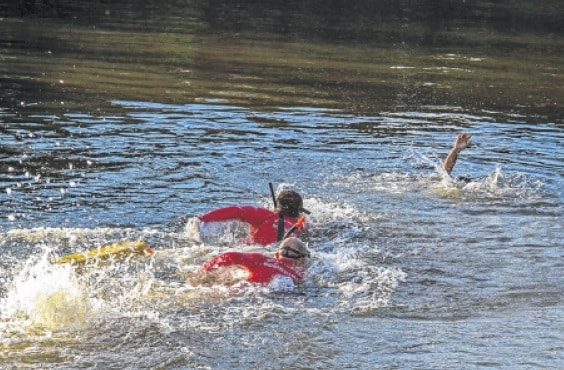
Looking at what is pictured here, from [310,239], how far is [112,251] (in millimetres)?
2198

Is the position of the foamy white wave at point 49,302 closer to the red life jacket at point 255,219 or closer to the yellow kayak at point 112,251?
the yellow kayak at point 112,251

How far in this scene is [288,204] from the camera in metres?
10.5

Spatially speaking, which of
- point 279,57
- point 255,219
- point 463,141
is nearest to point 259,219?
point 255,219

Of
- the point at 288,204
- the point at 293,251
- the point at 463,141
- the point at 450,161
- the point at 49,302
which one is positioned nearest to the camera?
the point at 49,302

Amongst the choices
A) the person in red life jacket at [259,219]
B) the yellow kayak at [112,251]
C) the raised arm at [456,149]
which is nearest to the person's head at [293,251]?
the person in red life jacket at [259,219]

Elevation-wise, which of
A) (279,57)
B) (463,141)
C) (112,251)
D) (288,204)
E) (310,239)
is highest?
(463,141)

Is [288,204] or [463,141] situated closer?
[288,204]

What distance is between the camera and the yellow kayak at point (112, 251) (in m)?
9.31

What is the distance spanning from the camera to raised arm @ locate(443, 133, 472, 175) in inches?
492

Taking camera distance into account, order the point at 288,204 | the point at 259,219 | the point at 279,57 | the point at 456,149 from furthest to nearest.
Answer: the point at 279,57
the point at 456,149
the point at 288,204
the point at 259,219

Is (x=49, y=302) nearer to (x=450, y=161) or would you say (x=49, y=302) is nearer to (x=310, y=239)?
(x=310, y=239)

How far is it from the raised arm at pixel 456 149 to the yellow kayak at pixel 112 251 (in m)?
4.51

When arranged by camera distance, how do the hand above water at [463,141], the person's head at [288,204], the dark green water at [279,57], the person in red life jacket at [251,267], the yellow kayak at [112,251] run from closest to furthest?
the person in red life jacket at [251,267] < the yellow kayak at [112,251] < the person's head at [288,204] < the hand above water at [463,141] < the dark green water at [279,57]

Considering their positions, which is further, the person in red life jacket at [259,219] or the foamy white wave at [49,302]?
the person in red life jacket at [259,219]
